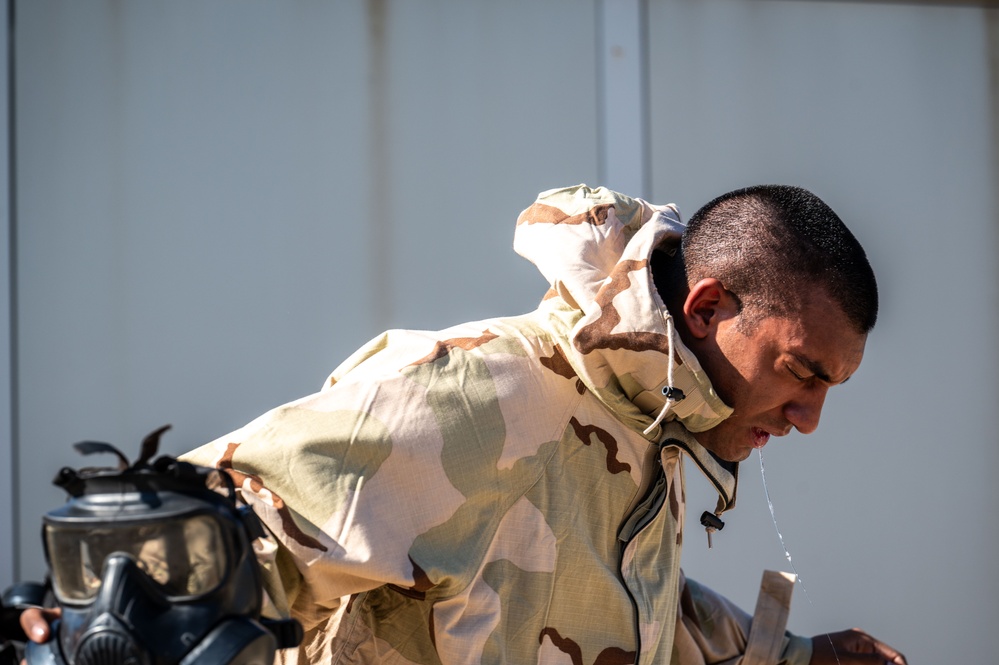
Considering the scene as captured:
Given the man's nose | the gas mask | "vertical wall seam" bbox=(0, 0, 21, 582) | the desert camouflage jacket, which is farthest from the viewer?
"vertical wall seam" bbox=(0, 0, 21, 582)

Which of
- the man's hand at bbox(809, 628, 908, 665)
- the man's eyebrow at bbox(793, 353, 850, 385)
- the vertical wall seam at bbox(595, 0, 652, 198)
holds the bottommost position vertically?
the man's hand at bbox(809, 628, 908, 665)

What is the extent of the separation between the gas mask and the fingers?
0.04ft

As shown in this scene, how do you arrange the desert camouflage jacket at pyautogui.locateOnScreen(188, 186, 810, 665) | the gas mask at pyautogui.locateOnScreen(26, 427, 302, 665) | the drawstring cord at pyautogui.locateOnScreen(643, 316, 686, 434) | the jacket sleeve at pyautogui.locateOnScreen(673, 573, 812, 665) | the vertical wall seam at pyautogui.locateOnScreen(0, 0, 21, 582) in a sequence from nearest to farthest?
the gas mask at pyautogui.locateOnScreen(26, 427, 302, 665) < the desert camouflage jacket at pyautogui.locateOnScreen(188, 186, 810, 665) < the drawstring cord at pyautogui.locateOnScreen(643, 316, 686, 434) < the jacket sleeve at pyautogui.locateOnScreen(673, 573, 812, 665) < the vertical wall seam at pyautogui.locateOnScreen(0, 0, 21, 582)

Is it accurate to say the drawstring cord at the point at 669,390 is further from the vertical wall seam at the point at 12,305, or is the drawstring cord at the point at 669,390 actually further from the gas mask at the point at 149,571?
the vertical wall seam at the point at 12,305

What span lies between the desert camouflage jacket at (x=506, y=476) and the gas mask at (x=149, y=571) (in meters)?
0.16

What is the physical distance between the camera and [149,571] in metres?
1.05

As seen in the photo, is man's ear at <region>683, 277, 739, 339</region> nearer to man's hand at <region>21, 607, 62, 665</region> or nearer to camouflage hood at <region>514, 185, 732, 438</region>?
camouflage hood at <region>514, 185, 732, 438</region>

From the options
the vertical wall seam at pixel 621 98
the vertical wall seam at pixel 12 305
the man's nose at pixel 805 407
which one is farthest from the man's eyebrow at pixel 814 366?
the vertical wall seam at pixel 12 305

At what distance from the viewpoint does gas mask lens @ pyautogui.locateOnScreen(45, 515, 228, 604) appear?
3.44 ft

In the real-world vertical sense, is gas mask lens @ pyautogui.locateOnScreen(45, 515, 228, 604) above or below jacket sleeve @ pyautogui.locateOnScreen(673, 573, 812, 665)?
above

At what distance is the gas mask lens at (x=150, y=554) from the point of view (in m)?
1.05

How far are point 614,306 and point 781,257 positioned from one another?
0.78ft

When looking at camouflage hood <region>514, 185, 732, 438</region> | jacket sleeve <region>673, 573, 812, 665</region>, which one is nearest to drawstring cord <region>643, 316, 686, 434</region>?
camouflage hood <region>514, 185, 732, 438</region>

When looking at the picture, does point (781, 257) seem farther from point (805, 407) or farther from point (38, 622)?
point (38, 622)
